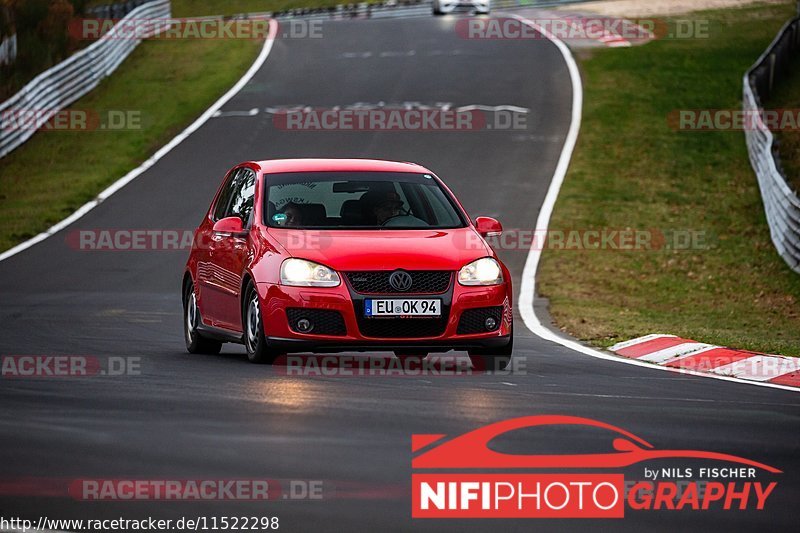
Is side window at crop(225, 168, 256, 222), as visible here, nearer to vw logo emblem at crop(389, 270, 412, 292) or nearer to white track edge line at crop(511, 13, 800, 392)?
vw logo emblem at crop(389, 270, 412, 292)

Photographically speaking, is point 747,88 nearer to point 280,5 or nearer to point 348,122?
Answer: point 348,122

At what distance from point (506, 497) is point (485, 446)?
1020 mm

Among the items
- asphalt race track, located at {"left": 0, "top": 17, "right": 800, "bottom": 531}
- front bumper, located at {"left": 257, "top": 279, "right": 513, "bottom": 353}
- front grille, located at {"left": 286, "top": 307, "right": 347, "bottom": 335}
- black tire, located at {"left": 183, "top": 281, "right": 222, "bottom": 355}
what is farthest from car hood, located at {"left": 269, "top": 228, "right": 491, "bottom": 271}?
black tire, located at {"left": 183, "top": 281, "right": 222, "bottom": 355}

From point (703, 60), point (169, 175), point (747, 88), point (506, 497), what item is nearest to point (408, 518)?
point (506, 497)

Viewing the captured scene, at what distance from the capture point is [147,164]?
92.9 ft

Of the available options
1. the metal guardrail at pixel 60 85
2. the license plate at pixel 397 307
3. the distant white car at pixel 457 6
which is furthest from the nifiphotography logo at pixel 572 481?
the distant white car at pixel 457 6

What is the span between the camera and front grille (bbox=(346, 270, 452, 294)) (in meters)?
10.4

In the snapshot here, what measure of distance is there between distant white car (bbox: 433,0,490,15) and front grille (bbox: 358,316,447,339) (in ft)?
143

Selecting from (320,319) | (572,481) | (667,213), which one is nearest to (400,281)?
(320,319)

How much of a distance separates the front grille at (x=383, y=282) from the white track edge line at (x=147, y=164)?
11678mm

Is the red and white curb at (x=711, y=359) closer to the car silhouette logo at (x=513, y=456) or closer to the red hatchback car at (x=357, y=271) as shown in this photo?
the red hatchback car at (x=357, y=271)

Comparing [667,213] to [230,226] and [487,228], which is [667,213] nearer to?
[487,228]

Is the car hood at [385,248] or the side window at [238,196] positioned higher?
the side window at [238,196]

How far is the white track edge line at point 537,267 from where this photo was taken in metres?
11.4
